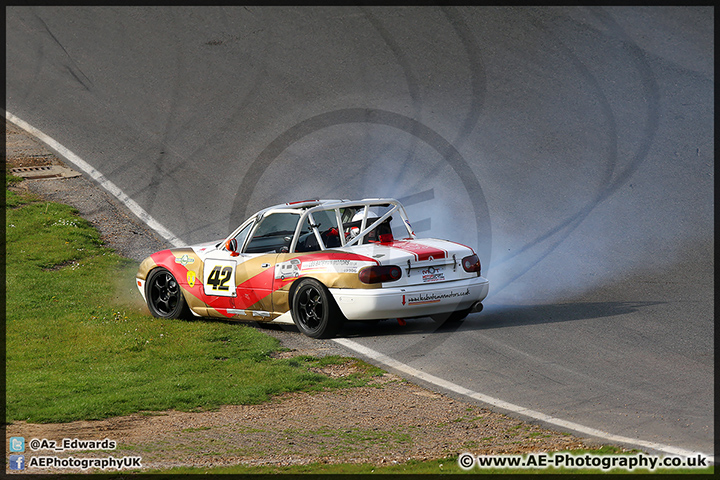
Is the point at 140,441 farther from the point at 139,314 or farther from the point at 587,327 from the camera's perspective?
the point at 587,327

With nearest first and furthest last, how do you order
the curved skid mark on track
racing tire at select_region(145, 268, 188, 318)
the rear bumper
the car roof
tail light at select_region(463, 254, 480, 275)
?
the rear bumper
tail light at select_region(463, 254, 480, 275)
the car roof
racing tire at select_region(145, 268, 188, 318)
the curved skid mark on track

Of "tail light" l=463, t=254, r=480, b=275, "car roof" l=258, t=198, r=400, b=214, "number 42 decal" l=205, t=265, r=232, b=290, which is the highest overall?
"car roof" l=258, t=198, r=400, b=214

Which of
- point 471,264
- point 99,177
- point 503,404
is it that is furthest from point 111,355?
point 99,177

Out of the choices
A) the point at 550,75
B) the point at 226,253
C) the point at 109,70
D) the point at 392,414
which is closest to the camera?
the point at 392,414

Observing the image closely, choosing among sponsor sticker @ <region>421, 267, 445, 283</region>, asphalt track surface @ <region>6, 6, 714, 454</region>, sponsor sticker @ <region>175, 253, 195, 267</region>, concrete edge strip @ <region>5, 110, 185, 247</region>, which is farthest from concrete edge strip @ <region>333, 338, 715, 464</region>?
concrete edge strip @ <region>5, 110, 185, 247</region>

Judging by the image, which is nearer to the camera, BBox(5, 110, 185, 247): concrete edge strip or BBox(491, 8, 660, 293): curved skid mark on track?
BBox(491, 8, 660, 293): curved skid mark on track

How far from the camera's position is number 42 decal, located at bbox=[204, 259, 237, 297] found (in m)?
10.6

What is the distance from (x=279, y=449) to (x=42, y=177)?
13181 millimetres

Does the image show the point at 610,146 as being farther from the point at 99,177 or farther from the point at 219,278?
the point at 99,177

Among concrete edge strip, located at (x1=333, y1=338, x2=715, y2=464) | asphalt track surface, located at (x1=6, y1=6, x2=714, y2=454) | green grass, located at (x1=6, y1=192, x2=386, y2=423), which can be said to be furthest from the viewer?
asphalt track surface, located at (x1=6, y1=6, x2=714, y2=454)

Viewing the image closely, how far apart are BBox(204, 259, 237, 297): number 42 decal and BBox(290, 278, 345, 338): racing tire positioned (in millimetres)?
1040

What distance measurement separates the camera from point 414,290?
9.50m

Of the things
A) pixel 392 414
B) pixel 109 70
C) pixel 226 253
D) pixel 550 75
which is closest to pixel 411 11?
pixel 550 75

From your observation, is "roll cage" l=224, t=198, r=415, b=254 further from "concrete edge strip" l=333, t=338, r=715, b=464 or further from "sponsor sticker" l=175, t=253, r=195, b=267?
"concrete edge strip" l=333, t=338, r=715, b=464
